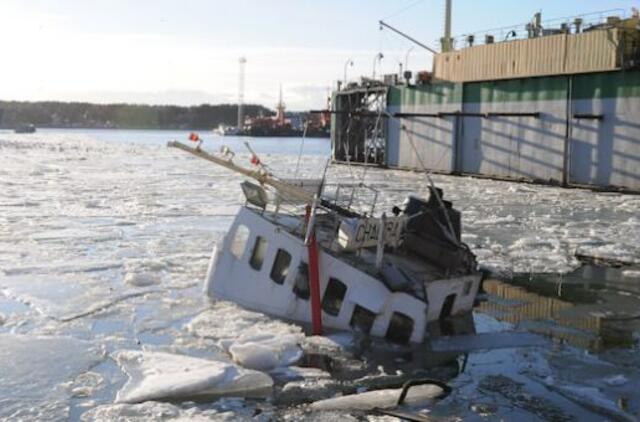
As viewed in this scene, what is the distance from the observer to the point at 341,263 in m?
11.4

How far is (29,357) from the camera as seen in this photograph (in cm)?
1023

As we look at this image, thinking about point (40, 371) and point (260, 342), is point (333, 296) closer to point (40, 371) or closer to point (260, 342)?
point (260, 342)

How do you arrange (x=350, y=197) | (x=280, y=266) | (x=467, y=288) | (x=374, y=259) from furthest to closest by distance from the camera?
(x=350, y=197) < (x=280, y=266) < (x=467, y=288) < (x=374, y=259)

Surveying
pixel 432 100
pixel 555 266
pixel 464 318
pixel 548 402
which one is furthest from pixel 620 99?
pixel 548 402

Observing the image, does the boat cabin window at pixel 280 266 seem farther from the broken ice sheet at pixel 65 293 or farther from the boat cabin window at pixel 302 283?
the broken ice sheet at pixel 65 293

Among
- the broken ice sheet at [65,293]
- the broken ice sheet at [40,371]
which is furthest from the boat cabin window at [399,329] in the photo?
the broken ice sheet at [65,293]

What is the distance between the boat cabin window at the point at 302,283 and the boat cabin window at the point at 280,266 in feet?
1.02

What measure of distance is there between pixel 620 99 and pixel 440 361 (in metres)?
27.8

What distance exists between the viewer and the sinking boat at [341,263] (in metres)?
11.1

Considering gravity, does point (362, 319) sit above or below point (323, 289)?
below

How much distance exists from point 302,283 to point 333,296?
0.63 meters

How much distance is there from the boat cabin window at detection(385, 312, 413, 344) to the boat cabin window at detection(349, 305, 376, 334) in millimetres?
296

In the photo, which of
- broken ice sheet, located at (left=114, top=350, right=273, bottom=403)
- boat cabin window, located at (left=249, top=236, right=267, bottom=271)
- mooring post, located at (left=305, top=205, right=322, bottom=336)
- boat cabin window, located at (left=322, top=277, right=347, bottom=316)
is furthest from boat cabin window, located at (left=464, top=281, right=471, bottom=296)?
broken ice sheet, located at (left=114, top=350, right=273, bottom=403)

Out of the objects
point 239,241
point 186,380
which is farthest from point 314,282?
point 186,380
